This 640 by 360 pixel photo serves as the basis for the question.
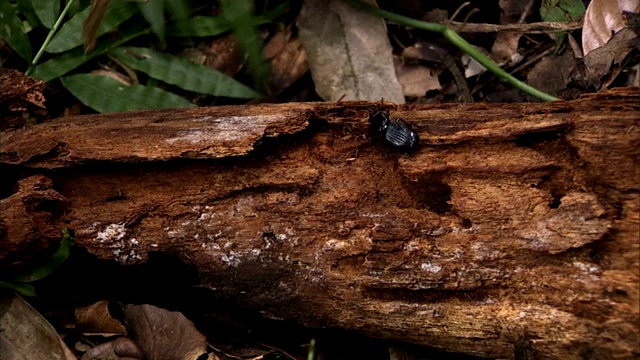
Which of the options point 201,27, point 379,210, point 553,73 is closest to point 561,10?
point 553,73

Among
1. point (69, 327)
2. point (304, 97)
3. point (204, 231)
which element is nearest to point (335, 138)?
point (204, 231)

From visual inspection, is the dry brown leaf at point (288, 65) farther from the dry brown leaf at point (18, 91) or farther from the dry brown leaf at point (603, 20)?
the dry brown leaf at point (603, 20)

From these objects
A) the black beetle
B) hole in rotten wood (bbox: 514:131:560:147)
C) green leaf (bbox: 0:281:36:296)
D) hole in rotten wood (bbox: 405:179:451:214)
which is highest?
hole in rotten wood (bbox: 514:131:560:147)

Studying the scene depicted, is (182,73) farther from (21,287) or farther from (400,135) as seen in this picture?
(400,135)

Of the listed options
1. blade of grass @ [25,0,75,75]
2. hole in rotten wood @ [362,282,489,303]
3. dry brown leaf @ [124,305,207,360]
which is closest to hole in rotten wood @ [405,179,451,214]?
hole in rotten wood @ [362,282,489,303]

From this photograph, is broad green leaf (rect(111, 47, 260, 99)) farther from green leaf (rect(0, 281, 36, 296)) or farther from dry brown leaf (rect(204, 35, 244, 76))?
green leaf (rect(0, 281, 36, 296))

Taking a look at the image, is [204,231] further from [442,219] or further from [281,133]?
[442,219]

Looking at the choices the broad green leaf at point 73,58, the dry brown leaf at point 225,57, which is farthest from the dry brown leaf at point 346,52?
the broad green leaf at point 73,58
